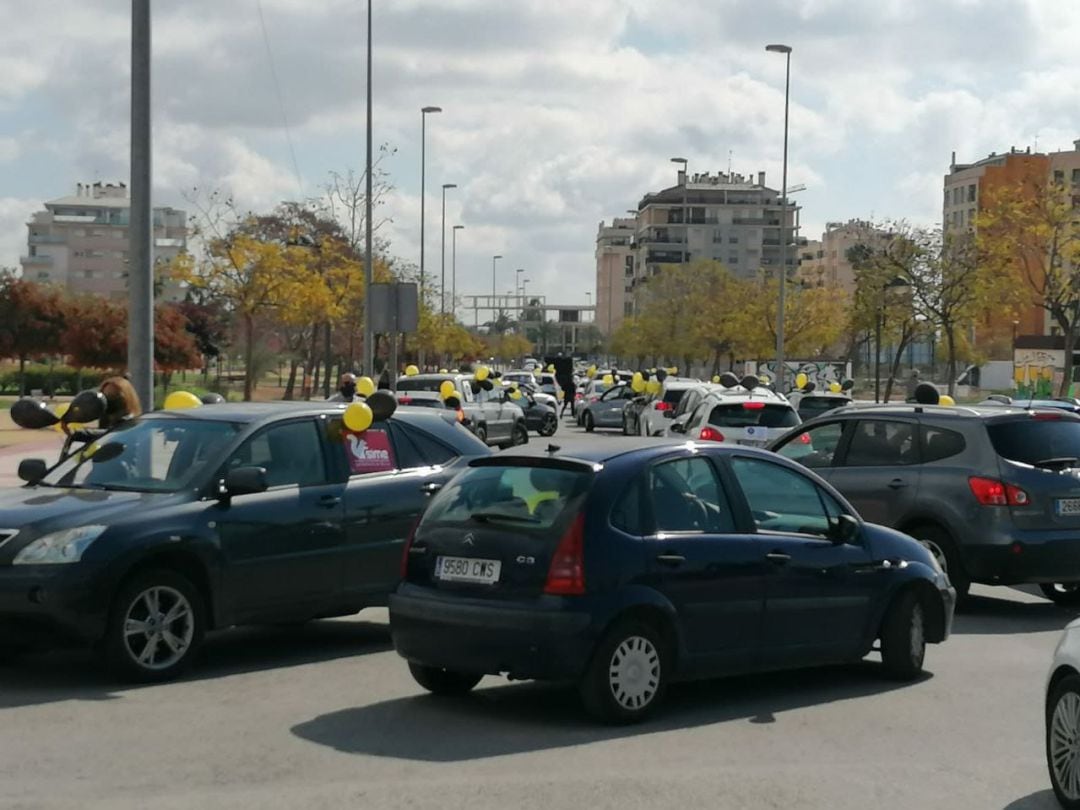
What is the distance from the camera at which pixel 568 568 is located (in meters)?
8.55

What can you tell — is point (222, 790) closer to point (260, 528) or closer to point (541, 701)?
point (541, 701)

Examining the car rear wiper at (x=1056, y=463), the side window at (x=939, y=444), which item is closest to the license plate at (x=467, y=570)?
the side window at (x=939, y=444)

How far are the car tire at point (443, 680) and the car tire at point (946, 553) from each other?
5.11m

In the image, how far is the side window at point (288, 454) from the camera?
10.9 metres

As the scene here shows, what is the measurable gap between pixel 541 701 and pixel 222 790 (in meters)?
2.64

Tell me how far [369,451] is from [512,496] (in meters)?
2.96

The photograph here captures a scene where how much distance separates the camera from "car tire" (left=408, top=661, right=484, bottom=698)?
31.0ft

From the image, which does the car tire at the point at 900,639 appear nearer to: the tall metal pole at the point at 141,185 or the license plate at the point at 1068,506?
the license plate at the point at 1068,506

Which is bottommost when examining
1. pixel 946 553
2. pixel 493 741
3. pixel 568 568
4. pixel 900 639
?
pixel 493 741

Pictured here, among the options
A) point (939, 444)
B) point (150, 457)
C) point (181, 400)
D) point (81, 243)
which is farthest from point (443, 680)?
point (81, 243)

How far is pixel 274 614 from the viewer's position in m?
10.8

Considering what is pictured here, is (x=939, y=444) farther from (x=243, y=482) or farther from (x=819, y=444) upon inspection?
(x=243, y=482)

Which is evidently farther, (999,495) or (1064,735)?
(999,495)

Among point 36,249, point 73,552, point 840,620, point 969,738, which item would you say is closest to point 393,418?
point 73,552
